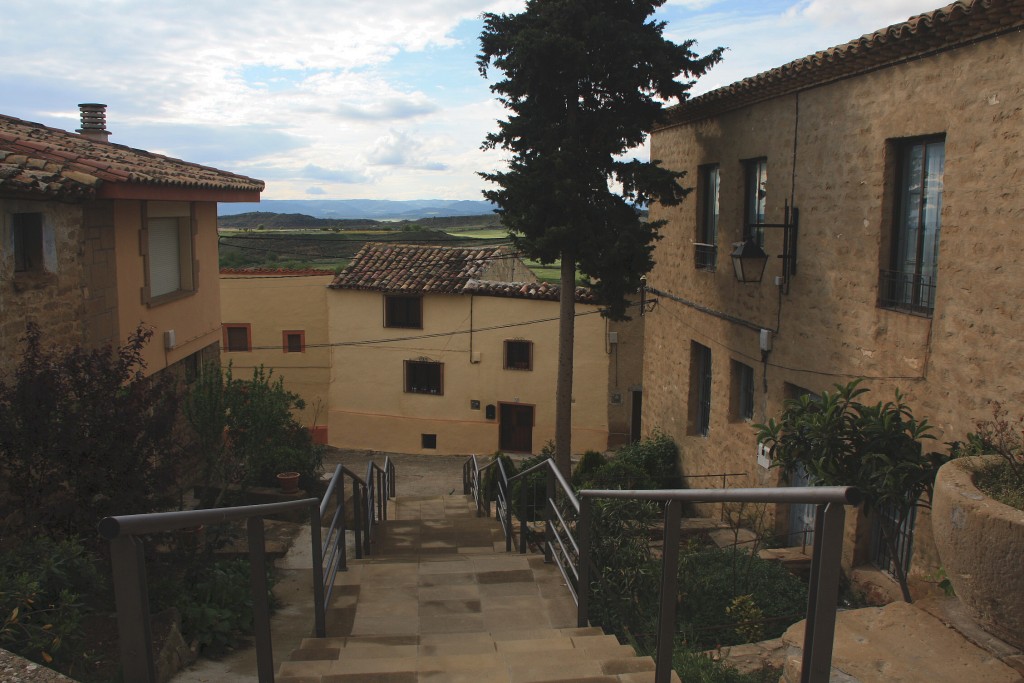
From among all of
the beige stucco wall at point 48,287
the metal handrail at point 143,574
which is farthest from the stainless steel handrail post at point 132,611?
the beige stucco wall at point 48,287

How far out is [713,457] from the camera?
41.8 ft

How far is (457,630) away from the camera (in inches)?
232

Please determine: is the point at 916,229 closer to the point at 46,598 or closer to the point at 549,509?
the point at 549,509

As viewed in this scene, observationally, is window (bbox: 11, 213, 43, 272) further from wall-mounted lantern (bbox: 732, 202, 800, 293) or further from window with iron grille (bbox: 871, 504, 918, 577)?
window with iron grille (bbox: 871, 504, 918, 577)

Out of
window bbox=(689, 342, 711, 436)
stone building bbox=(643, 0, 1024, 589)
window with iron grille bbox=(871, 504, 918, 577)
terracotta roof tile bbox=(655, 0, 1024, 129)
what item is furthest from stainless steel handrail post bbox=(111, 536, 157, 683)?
window bbox=(689, 342, 711, 436)

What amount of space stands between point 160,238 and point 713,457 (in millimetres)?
8377

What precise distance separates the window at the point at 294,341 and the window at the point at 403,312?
2926mm

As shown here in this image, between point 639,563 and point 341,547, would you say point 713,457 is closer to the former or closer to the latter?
point 639,563

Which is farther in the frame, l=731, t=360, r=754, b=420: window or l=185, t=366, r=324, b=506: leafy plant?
l=731, t=360, r=754, b=420: window

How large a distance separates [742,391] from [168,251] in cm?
826

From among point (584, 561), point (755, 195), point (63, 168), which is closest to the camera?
point (584, 561)

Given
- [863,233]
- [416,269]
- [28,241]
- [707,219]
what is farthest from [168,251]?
[416,269]

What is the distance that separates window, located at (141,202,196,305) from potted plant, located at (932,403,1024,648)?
9.61m

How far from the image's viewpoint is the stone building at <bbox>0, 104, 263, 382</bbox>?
7.70 m
